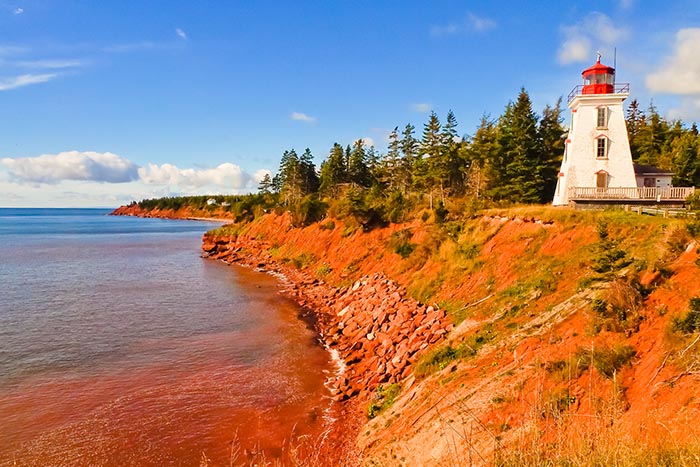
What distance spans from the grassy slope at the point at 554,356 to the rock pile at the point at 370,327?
1.37 metres

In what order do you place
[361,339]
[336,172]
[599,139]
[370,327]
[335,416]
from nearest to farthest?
1. [335,416]
2. [361,339]
3. [370,327]
4. [599,139]
5. [336,172]

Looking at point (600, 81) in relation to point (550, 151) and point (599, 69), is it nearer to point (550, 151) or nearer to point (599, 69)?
point (599, 69)

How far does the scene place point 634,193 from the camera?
26141 mm

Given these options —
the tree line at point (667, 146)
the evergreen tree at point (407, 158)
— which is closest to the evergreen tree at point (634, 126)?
the tree line at point (667, 146)

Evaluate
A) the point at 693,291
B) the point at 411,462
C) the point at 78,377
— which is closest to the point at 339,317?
the point at 78,377

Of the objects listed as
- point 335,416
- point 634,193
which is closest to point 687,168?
point 634,193

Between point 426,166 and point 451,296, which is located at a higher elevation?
point 426,166

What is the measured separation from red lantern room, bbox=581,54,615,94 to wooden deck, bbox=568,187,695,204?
7.11 m

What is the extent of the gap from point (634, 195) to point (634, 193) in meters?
0.14

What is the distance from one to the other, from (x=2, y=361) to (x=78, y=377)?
5.15 metres

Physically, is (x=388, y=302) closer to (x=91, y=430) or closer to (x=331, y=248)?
(x=91, y=430)

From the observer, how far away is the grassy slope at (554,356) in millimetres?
5898

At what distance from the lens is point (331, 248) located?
43.1m

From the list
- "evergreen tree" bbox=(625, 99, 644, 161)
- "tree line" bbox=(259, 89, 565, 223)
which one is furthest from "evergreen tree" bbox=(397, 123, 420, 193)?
"evergreen tree" bbox=(625, 99, 644, 161)
